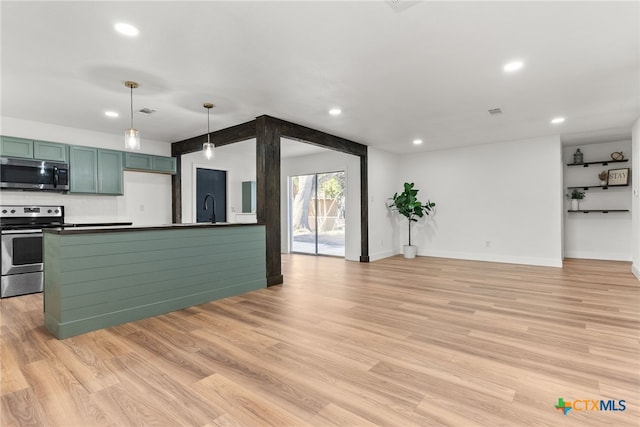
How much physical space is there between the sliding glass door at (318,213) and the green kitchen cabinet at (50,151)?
475 cm

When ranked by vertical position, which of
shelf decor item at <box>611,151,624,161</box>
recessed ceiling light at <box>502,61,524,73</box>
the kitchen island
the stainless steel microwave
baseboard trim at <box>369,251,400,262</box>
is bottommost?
baseboard trim at <box>369,251,400,262</box>

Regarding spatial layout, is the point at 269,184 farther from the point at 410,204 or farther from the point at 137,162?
the point at 410,204

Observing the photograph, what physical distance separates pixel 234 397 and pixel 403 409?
97 centimetres

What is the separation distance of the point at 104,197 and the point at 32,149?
4.00ft

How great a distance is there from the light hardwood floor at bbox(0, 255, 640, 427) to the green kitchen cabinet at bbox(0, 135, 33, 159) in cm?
205

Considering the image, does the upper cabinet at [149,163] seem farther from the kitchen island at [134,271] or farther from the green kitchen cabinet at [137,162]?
the kitchen island at [134,271]

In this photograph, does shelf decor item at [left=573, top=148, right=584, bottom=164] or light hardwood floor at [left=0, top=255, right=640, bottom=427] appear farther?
shelf decor item at [left=573, top=148, right=584, bottom=164]

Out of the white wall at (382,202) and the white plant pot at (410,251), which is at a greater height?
the white wall at (382,202)

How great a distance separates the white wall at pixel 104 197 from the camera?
4.73 metres

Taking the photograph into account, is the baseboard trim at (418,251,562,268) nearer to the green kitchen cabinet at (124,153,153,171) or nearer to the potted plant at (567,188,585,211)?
the potted plant at (567,188,585,211)

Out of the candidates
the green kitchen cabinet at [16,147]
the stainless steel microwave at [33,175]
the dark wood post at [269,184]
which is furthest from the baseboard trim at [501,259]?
the green kitchen cabinet at [16,147]

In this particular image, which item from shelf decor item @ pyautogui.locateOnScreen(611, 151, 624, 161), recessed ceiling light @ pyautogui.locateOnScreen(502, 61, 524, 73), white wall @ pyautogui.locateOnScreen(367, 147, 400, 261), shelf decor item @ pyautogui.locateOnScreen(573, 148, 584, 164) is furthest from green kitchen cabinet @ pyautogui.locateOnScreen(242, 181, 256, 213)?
shelf decor item @ pyautogui.locateOnScreen(611, 151, 624, 161)

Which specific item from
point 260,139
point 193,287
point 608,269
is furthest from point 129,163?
point 608,269

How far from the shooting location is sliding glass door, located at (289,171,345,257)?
7766 millimetres
